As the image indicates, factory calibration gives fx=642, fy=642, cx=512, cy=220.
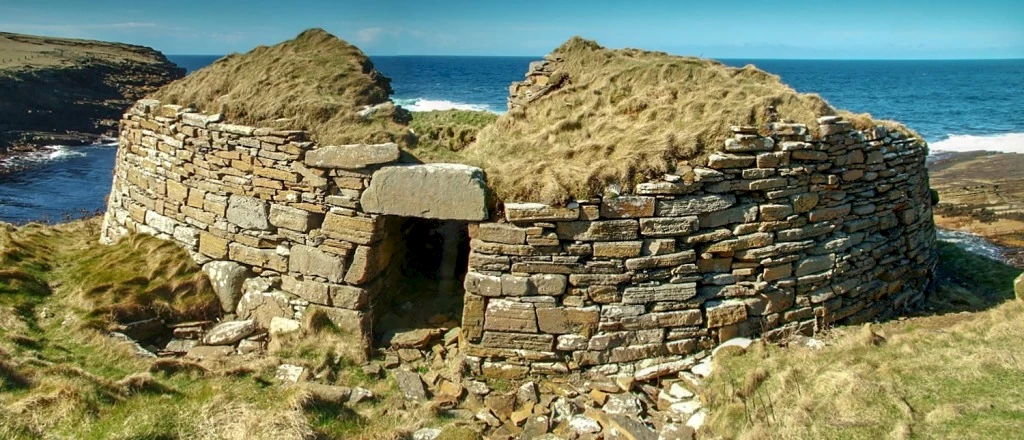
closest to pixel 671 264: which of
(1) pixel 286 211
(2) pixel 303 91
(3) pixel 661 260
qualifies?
(3) pixel 661 260

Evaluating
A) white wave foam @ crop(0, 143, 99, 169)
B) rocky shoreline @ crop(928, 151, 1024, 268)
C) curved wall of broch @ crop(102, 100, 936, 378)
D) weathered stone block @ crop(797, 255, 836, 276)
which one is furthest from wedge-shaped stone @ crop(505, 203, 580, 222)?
white wave foam @ crop(0, 143, 99, 169)

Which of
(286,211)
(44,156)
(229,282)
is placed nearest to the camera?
(286,211)

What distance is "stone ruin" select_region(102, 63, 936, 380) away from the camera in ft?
23.5

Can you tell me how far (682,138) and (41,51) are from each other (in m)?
80.8

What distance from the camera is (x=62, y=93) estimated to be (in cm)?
4744

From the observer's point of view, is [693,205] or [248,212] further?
[248,212]

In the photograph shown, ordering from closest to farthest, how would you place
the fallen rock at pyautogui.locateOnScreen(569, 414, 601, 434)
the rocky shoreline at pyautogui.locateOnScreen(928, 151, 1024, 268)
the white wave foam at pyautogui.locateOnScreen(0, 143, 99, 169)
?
1. the fallen rock at pyautogui.locateOnScreen(569, 414, 601, 434)
2. the rocky shoreline at pyautogui.locateOnScreen(928, 151, 1024, 268)
3. the white wave foam at pyautogui.locateOnScreen(0, 143, 99, 169)

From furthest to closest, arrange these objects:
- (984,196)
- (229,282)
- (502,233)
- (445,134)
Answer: (984,196)
(445,134)
(229,282)
(502,233)

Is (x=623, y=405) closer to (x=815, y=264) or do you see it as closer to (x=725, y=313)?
(x=725, y=313)

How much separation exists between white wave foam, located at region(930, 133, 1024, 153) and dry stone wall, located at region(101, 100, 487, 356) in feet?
117

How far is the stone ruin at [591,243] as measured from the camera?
716 centimetres

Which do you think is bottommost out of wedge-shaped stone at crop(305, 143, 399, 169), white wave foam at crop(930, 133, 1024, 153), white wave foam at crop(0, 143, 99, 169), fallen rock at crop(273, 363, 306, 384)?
white wave foam at crop(0, 143, 99, 169)

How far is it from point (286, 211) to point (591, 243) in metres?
3.87

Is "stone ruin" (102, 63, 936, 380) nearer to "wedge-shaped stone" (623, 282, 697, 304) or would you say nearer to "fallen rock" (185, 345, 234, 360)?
"wedge-shaped stone" (623, 282, 697, 304)
